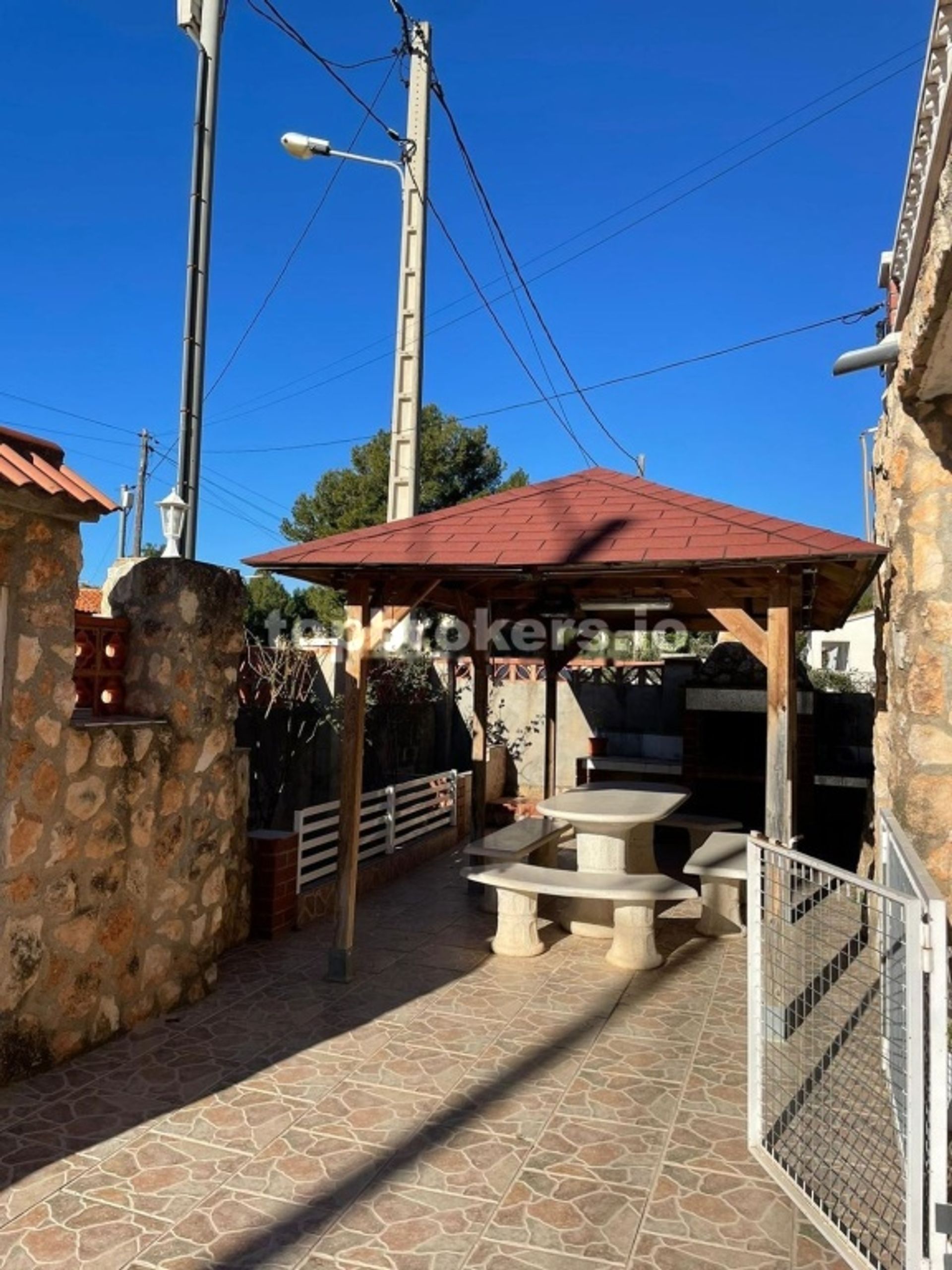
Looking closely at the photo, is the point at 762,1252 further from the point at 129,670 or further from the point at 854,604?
the point at 854,604

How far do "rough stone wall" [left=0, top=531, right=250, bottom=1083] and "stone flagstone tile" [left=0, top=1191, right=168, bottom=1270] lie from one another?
40.0 inches

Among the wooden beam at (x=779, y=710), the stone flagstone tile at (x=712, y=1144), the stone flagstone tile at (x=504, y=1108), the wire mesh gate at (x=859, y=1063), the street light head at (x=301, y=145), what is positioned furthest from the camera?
the street light head at (x=301, y=145)

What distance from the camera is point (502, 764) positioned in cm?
1215

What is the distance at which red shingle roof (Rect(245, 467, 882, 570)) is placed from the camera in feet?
15.5

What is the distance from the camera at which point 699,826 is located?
768 cm

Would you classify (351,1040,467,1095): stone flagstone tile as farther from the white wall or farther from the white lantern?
the white wall

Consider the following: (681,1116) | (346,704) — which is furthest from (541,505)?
(681,1116)

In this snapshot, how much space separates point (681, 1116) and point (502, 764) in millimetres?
8571

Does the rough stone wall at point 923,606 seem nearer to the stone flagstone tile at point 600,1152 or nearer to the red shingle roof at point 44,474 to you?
the stone flagstone tile at point 600,1152

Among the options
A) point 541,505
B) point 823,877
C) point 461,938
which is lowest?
point 461,938

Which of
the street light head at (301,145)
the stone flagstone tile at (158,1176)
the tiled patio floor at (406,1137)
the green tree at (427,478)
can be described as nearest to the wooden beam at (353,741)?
the tiled patio floor at (406,1137)

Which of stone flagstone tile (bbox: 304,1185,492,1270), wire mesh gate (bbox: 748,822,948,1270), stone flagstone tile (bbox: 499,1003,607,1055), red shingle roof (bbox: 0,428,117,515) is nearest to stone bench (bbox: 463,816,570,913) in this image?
stone flagstone tile (bbox: 499,1003,607,1055)

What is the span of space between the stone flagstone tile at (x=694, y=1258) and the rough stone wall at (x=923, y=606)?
1.69 m

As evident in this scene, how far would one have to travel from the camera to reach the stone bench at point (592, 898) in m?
5.46
